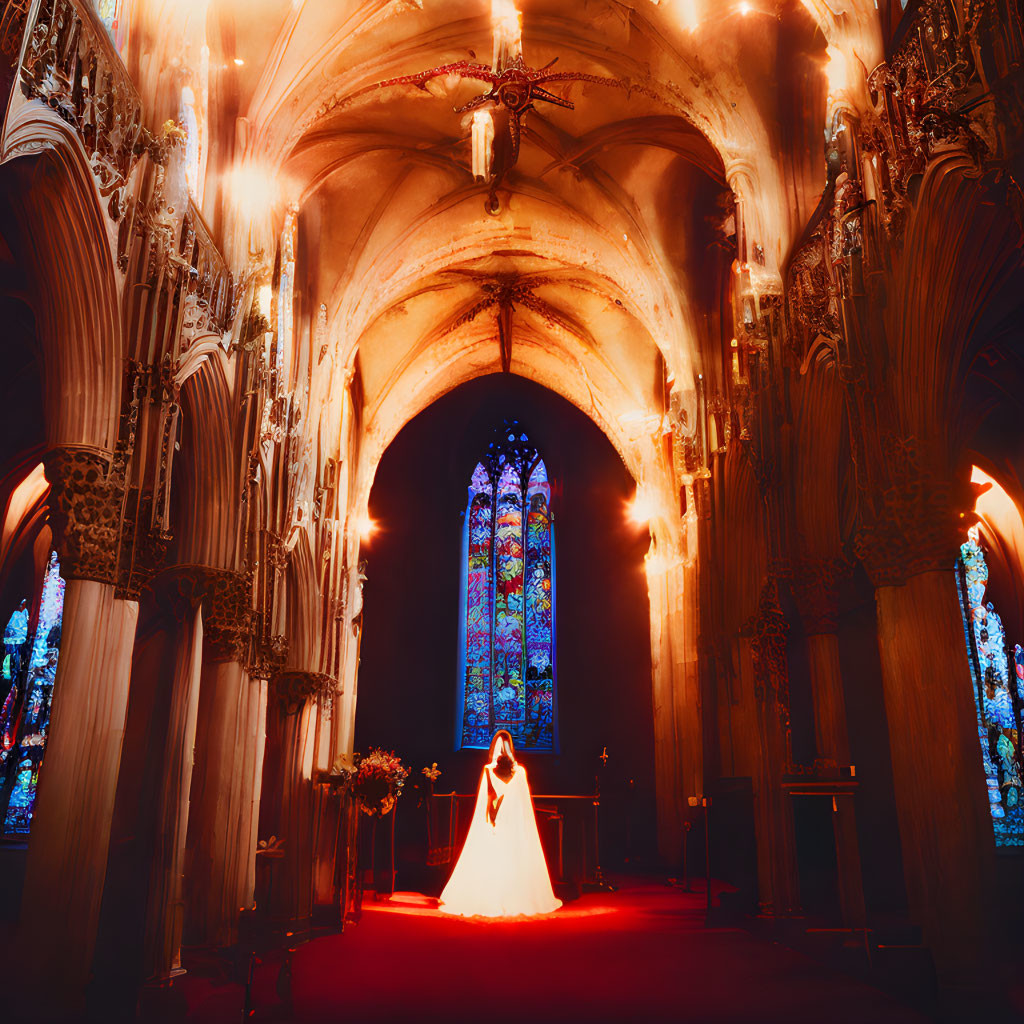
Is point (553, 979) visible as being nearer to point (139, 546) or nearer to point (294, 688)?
point (139, 546)

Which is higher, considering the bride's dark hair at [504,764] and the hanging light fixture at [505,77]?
the hanging light fixture at [505,77]

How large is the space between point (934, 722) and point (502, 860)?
7.03 m

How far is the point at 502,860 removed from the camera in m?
12.7

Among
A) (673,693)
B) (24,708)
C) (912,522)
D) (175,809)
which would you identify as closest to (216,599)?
(175,809)

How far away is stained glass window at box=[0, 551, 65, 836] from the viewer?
52.9ft

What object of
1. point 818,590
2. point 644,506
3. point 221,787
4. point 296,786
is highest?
point 644,506

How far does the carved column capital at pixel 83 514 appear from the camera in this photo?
7574 millimetres

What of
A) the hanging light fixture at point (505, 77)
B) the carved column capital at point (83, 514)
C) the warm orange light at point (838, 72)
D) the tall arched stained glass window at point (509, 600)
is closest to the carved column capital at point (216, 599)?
the carved column capital at point (83, 514)

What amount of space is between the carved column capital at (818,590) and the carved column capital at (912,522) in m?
3.14

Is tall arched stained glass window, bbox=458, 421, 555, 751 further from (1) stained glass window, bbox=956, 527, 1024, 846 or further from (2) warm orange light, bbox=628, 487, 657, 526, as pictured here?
(1) stained glass window, bbox=956, 527, 1024, 846

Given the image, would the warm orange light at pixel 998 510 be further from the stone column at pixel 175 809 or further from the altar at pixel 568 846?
the stone column at pixel 175 809

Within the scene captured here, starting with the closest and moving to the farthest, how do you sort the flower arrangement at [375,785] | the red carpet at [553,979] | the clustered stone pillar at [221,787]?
the red carpet at [553,979] → the clustered stone pillar at [221,787] → the flower arrangement at [375,785]

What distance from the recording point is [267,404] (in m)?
12.9

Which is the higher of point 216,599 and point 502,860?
point 216,599
